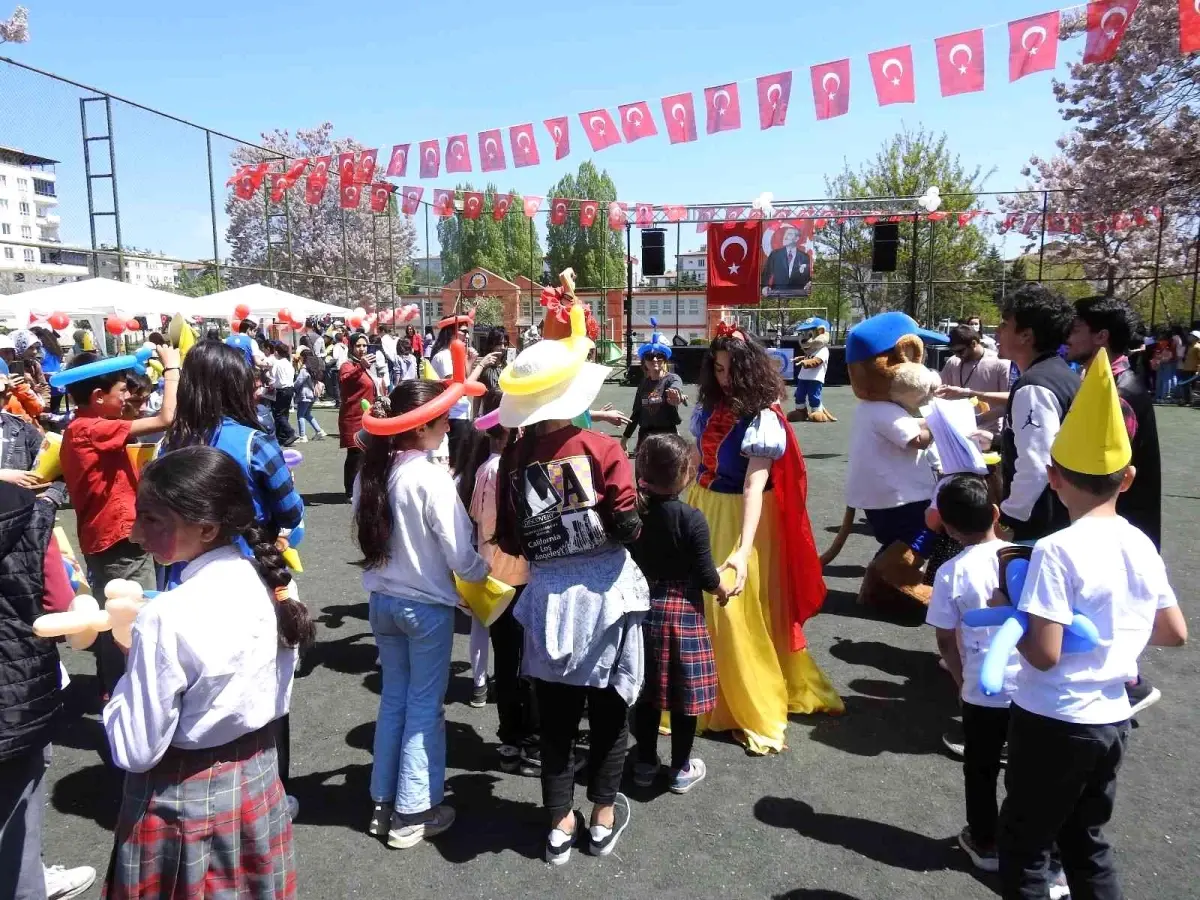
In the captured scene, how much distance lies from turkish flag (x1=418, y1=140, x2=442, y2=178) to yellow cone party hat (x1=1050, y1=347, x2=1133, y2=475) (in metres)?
16.3

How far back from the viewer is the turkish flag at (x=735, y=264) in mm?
21078

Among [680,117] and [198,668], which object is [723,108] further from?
[198,668]

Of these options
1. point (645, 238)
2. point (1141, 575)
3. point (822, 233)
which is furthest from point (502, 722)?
point (822, 233)

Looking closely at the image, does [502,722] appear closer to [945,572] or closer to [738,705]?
[738,705]

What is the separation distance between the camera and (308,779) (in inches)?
130

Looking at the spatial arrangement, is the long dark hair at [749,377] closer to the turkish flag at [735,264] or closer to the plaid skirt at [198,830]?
the plaid skirt at [198,830]

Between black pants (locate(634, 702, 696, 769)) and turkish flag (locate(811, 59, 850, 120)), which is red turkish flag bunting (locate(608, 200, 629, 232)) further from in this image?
black pants (locate(634, 702, 696, 769))

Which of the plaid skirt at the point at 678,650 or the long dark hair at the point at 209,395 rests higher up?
the long dark hair at the point at 209,395

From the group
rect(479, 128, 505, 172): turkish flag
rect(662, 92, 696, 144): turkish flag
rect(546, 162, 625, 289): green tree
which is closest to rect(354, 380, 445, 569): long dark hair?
rect(662, 92, 696, 144): turkish flag

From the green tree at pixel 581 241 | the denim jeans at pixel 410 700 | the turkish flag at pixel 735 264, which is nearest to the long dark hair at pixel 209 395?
the denim jeans at pixel 410 700

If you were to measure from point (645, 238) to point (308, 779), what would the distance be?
60.2 ft

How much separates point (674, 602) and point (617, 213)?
20214mm

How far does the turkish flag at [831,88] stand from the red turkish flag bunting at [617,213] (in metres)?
10.1

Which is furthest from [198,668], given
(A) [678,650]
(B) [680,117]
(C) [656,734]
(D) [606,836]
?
(B) [680,117]
